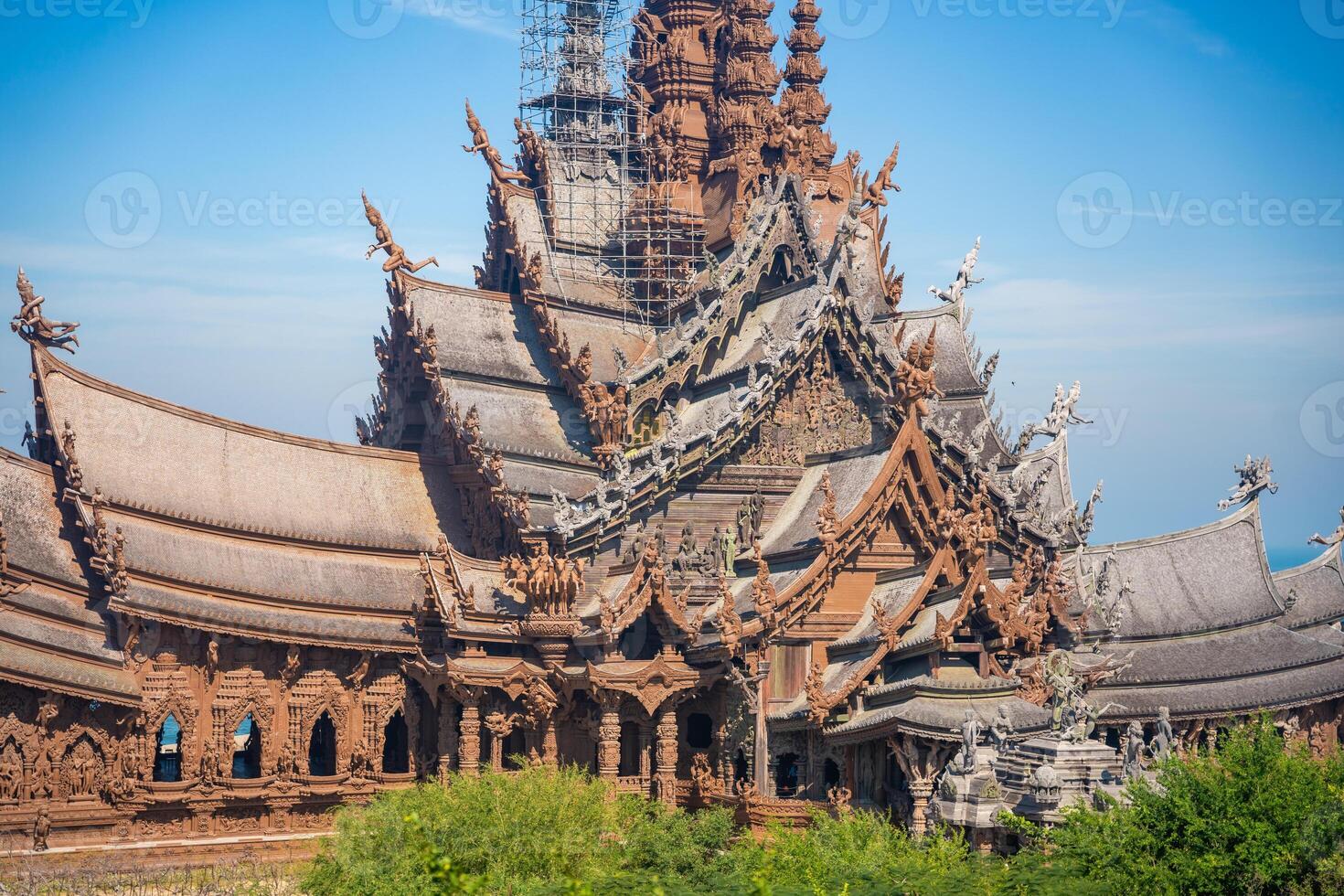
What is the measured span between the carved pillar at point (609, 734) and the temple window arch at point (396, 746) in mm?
4963

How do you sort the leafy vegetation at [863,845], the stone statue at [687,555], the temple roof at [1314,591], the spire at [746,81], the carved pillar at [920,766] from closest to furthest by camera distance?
1. the leafy vegetation at [863,845]
2. the carved pillar at [920,766]
3. the stone statue at [687,555]
4. the temple roof at [1314,591]
5. the spire at [746,81]

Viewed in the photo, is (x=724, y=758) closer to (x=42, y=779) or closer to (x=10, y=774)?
(x=42, y=779)

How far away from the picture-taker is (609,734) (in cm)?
4422

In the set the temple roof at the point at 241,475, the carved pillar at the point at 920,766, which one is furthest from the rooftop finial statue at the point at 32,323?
the carved pillar at the point at 920,766

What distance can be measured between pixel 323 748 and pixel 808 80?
26.8 metres

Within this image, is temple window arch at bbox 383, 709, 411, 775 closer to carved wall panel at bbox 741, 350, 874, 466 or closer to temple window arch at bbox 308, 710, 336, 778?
temple window arch at bbox 308, 710, 336, 778

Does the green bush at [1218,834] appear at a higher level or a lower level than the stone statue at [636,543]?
lower

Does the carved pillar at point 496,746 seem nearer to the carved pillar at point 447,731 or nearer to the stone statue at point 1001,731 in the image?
the carved pillar at point 447,731

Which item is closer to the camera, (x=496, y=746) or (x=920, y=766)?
(x=920, y=766)

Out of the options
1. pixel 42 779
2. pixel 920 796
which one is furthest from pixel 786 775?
pixel 42 779

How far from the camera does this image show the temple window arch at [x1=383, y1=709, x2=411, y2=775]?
47000 mm

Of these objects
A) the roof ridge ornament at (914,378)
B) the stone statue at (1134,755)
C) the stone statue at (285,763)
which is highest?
the roof ridge ornament at (914,378)

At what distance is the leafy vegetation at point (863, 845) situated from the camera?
31000 mm

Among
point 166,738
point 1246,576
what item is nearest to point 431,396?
point 1246,576
